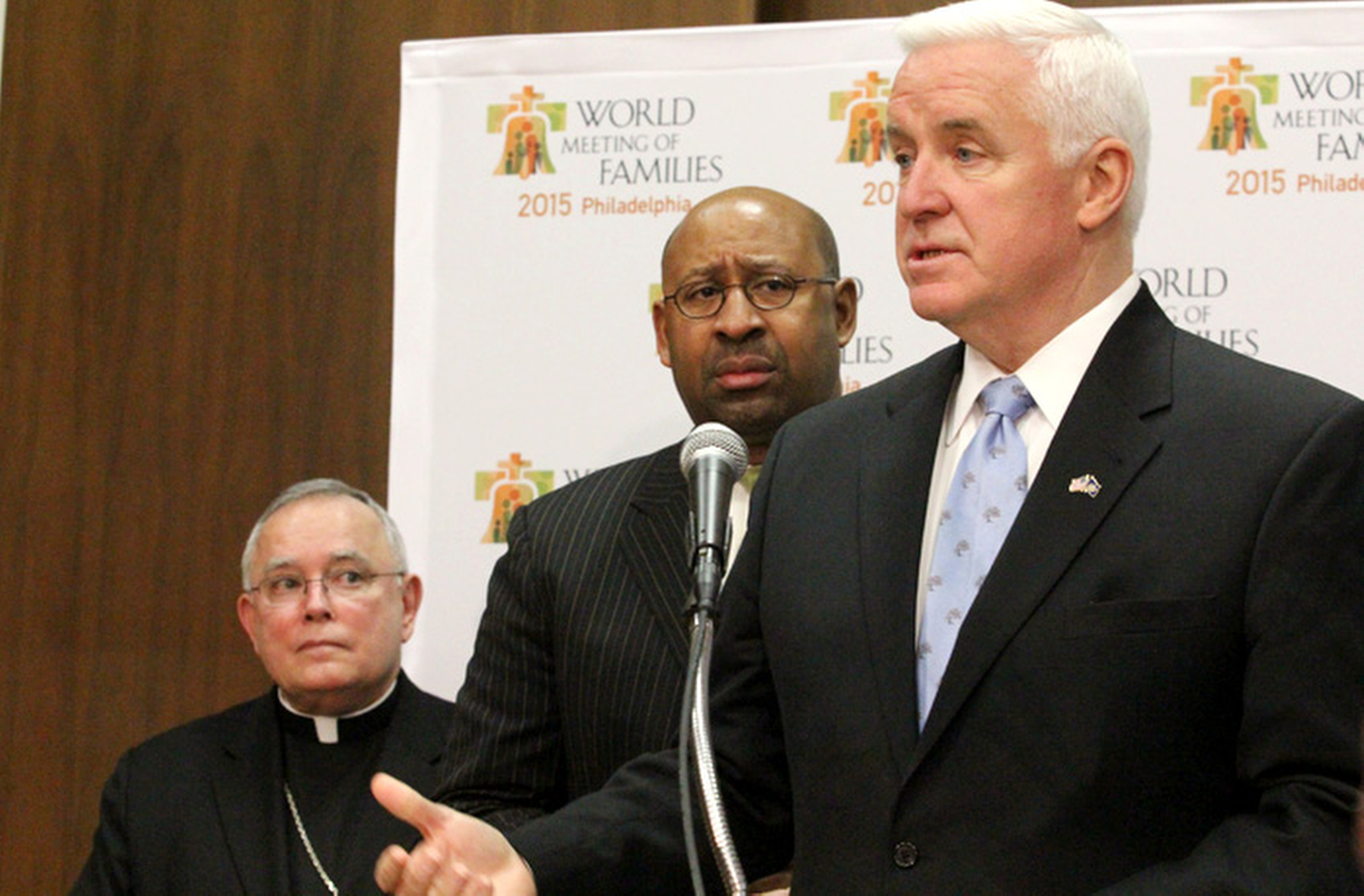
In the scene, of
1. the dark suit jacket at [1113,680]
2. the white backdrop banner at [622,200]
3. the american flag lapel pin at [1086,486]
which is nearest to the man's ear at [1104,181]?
the dark suit jacket at [1113,680]

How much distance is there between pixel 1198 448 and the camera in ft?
6.79

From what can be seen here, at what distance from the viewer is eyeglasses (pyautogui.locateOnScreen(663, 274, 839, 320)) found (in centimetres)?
332

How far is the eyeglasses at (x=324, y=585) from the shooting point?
13.9ft

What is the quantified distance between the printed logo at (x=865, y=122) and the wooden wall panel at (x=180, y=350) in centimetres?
63

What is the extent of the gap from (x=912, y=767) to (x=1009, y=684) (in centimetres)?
15

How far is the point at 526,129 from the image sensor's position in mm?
4352

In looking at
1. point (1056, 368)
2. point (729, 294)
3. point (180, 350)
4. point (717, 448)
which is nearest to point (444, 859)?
point (717, 448)

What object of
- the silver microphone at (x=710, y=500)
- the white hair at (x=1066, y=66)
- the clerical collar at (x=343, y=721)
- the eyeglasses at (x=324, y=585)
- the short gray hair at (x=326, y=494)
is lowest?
the clerical collar at (x=343, y=721)

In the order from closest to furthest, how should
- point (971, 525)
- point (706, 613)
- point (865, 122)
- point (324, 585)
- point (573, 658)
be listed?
point (706, 613) < point (971, 525) < point (573, 658) < point (865, 122) < point (324, 585)

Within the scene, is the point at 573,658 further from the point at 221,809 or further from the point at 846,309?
the point at 221,809

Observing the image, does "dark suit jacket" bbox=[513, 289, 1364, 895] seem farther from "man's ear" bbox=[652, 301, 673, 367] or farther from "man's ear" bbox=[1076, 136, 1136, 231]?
"man's ear" bbox=[652, 301, 673, 367]

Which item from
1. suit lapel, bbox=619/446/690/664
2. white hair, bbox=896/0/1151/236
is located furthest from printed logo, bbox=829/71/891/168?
white hair, bbox=896/0/1151/236

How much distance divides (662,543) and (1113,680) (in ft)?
4.25

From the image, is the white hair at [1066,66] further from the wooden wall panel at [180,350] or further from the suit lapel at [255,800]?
the suit lapel at [255,800]
